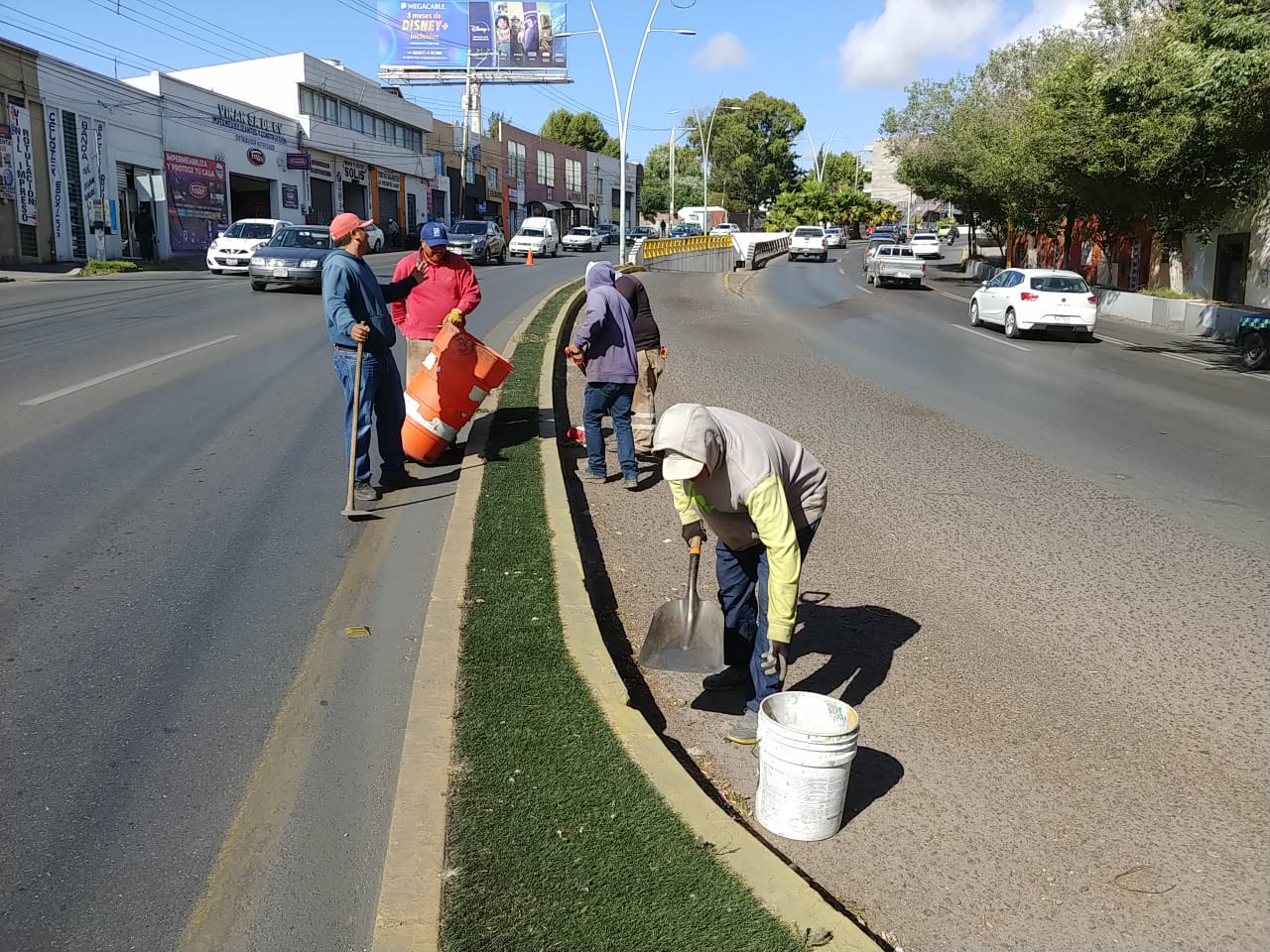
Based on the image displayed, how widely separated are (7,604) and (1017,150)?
98.3 feet

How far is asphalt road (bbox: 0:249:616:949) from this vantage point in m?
3.16

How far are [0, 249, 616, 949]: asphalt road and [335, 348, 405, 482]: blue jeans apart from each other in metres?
0.35

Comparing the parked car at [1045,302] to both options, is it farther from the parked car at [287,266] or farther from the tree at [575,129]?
the tree at [575,129]

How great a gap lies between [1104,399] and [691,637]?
10.7 m

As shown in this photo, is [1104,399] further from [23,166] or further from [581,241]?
[581,241]

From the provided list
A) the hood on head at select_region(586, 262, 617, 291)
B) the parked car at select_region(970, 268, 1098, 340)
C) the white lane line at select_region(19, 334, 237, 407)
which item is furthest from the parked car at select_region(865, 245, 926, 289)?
the hood on head at select_region(586, 262, 617, 291)

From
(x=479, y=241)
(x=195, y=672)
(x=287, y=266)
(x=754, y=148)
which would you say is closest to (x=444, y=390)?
(x=195, y=672)

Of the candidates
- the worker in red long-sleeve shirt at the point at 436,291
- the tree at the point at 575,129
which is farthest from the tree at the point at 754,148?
the worker in red long-sleeve shirt at the point at 436,291

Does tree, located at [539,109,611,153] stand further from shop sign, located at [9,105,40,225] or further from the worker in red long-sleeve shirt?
the worker in red long-sleeve shirt

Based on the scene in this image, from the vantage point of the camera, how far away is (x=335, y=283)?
6.97 meters

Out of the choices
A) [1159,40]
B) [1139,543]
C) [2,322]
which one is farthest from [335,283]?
[1159,40]

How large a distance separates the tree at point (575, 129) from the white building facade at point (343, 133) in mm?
37202

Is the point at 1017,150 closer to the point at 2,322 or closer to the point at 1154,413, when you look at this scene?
the point at 1154,413

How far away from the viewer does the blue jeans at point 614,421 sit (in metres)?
7.80
